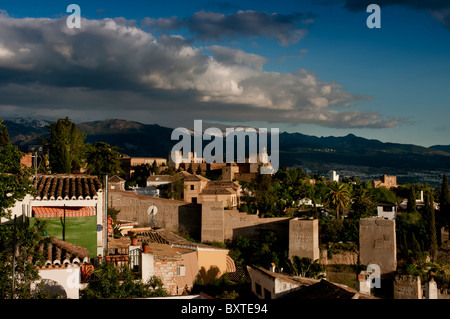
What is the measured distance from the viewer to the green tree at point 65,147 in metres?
20.6

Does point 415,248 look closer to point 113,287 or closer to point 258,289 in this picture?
point 258,289

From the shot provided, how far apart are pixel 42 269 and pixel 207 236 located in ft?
55.5

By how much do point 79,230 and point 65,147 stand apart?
10.9 metres

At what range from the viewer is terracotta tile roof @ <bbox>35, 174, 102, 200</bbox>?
425 inches

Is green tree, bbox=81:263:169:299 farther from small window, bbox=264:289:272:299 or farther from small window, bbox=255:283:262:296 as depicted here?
small window, bbox=255:283:262:296

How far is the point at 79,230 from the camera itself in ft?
35.8

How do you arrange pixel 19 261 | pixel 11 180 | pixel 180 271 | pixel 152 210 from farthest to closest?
1. pixel 152 210
2. pixel 180 271
3. pixel 11 180
4. pixel 19 261

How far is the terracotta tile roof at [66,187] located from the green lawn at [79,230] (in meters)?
0.51

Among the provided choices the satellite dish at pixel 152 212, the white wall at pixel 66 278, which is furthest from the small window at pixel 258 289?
the satellite dish at pixel 152 212

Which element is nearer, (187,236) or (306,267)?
(306,267)

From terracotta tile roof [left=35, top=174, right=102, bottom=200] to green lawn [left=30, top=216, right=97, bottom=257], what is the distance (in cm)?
51

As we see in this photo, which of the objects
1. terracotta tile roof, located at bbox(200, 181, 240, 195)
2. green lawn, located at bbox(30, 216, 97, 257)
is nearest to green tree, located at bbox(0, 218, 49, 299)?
green lawn, located at bbox(30, 216, 97, 257)

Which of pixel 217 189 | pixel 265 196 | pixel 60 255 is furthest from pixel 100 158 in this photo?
pixel 60 255

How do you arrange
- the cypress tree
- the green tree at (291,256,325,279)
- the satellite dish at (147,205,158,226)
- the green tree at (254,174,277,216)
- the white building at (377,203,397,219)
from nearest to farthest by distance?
the green tree at (291,256,325,279) < the satellite dish at (147,205,158,226) < the cypress tree < the green tree at (254,174,277,216) < the white building at (377,203,397,219)
